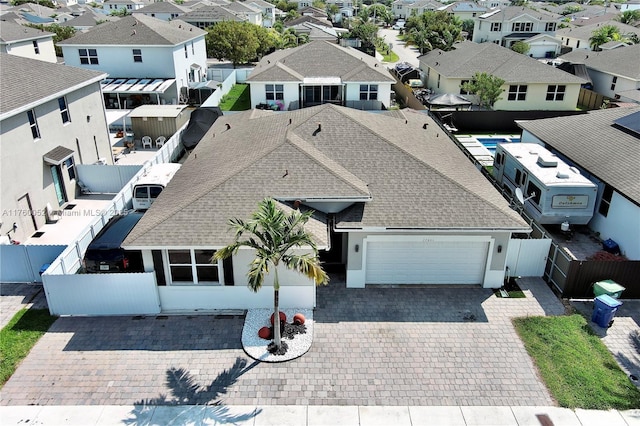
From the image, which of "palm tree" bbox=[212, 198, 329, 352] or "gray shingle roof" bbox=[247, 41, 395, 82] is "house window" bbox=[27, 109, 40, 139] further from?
"gray shingle roof" bbox=[247, 41, 395, 82]

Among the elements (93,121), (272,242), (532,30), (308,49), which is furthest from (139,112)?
(532,30)

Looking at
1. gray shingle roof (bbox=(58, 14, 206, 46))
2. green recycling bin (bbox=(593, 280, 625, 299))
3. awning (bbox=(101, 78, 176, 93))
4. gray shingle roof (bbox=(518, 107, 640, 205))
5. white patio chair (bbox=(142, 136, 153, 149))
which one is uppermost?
gray shingle roof (bbox=(58, 14, 206, 46))

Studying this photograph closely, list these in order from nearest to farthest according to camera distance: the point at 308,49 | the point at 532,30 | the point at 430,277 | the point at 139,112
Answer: the point at 430,277 < the point at 139,112 < the point at 308,49 < the point at 532,30

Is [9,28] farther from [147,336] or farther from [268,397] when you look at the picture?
[268,397]

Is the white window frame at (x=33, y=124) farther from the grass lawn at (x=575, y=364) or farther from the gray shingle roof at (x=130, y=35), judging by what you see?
the grass lawn at (x=575, y=364)

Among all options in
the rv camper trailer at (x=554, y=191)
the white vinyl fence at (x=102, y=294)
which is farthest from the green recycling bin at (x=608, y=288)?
the white vinyl fence at (x=102, y=294)

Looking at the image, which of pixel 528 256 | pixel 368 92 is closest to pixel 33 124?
pixel 528 256

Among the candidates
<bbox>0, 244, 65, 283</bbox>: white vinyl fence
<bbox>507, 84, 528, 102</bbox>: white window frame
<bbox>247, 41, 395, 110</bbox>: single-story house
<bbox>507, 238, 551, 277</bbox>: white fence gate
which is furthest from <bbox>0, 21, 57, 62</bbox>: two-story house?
<bbox>507, 238, 551, 277</bbox>: white fence gate
